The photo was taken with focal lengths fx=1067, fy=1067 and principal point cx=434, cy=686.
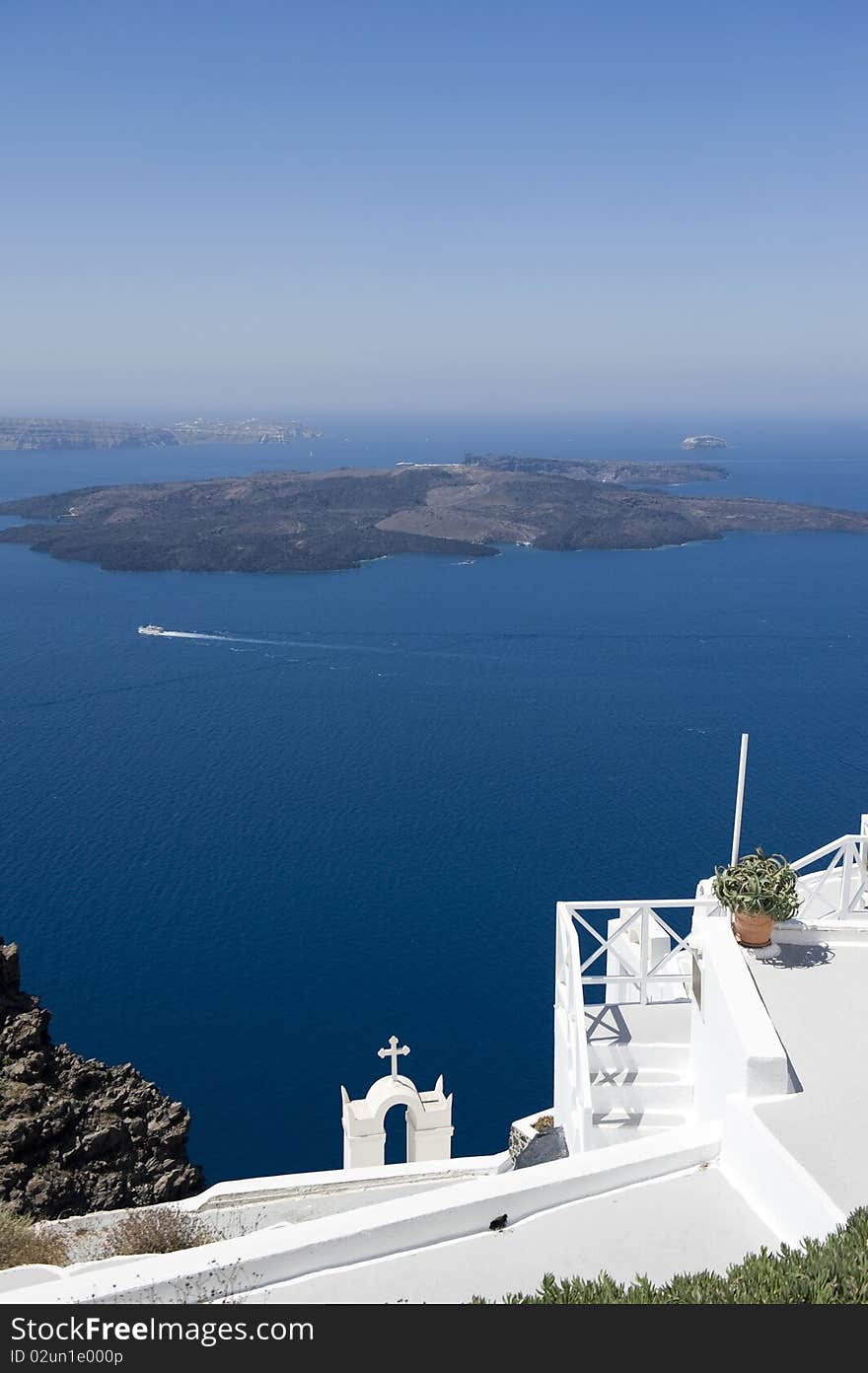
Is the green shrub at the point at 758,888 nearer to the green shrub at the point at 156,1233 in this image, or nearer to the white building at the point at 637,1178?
the white building at the point at 637,1178

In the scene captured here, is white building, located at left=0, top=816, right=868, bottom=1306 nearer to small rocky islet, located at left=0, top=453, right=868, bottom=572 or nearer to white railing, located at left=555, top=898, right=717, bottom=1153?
white railing, located at left=555, top=898, right=717, bottom=1153

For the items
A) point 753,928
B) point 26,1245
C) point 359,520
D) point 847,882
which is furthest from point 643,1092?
point 359,520

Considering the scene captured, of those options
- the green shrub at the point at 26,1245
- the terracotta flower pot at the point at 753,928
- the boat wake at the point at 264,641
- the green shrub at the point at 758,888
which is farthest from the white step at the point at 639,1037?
the boat wake at the point at 264,641

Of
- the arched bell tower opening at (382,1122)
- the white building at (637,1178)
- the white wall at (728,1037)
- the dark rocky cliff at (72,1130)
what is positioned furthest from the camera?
the arched bell tower opening at (382,1122)

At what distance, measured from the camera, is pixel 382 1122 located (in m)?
12.2

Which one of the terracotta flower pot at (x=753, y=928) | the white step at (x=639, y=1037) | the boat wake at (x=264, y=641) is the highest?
the terracotta flower pot at (x=753, y=928)

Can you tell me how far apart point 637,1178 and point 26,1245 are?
18.2 ft

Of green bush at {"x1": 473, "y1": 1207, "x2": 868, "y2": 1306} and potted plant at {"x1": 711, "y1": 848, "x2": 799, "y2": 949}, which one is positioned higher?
potted plant at {"x1": 711, "y1": 848, "x2": 799, "y2": 949}

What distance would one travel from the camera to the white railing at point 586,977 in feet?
29.0

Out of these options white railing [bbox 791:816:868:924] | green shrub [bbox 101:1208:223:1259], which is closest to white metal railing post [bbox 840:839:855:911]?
white railing [bbox 791:816:868:924]

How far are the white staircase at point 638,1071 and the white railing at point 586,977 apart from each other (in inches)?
6.7

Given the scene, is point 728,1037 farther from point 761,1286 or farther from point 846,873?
point 846,873

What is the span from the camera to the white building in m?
5.43

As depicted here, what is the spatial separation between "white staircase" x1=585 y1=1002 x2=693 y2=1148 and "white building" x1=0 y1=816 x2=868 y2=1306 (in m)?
0.02
